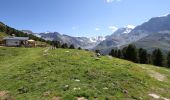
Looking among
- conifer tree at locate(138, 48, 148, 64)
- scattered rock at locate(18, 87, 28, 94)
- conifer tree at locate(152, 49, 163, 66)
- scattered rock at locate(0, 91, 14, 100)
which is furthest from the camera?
conifer tree at locate(138, 48, 148, 64)

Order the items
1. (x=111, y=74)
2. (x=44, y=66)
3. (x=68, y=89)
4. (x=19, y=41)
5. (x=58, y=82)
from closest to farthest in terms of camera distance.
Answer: (x=68, y=89) → (x=58, y=82) → (x=111, y=74) → (x=44, y=66) → (x=19, y=41)

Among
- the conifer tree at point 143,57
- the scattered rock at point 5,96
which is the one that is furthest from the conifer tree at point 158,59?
the scattered rock at point 5,96

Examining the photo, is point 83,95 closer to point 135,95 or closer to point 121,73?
→ point 135,95

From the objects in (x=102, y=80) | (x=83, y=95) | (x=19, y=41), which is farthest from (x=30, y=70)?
(x=19, y=41)

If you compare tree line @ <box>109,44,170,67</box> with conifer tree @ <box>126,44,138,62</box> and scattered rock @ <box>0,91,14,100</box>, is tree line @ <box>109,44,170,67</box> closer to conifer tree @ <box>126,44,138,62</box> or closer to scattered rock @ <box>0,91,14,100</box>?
conifer tree @ <box>126,44,138,62</box>

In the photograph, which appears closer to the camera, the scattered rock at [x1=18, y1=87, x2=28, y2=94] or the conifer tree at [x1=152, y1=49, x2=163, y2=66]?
the scattered rock at [x1=18, y1=87, x2=28, y2=94]

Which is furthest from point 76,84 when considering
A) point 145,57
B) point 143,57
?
point 143,57

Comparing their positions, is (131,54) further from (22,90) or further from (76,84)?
(22,90)

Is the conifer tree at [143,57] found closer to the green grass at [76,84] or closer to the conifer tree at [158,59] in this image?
the conifer tree at [158,59]

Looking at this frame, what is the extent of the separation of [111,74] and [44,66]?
11.7 m

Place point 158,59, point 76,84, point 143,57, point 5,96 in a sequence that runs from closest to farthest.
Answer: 1. point 5,96
2. point 76,84
3. point 158,59
4. point 143,57

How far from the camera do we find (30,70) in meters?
39.6

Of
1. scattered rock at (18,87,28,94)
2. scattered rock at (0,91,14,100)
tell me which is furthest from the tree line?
scattered rock at (0,91,14,100)

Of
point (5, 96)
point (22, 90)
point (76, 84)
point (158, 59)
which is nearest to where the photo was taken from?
point (5, 96)
